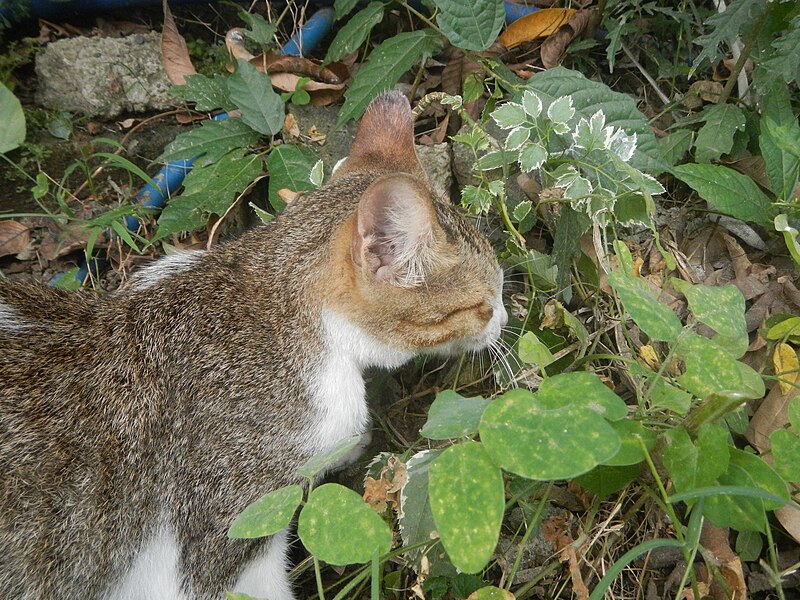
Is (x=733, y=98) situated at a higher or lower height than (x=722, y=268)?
higher

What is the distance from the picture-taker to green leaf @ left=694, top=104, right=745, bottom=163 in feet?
9.75

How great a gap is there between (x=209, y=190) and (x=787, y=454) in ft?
8.26

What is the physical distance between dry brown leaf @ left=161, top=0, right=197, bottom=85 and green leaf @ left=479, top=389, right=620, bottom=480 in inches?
117

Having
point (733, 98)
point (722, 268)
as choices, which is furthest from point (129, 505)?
point (733, 98)

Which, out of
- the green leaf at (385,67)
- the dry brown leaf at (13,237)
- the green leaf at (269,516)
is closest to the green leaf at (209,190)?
the green leaf at (385,67)

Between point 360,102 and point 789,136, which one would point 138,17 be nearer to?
point 360,102

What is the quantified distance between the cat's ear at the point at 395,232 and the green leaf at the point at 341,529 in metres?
0.79

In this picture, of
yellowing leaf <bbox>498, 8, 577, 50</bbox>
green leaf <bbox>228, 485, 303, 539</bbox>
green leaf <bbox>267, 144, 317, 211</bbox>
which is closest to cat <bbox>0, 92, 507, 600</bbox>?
green leaf <bbox>228, 485, 303, 539</bbox>

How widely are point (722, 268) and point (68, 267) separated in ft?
10.3

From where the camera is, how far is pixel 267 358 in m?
2.35

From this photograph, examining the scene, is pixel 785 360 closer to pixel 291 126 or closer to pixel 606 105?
pixel 606 105

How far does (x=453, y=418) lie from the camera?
1.70m

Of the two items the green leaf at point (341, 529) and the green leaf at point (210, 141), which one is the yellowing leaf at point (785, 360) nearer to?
the green leaf at point (341, 529)

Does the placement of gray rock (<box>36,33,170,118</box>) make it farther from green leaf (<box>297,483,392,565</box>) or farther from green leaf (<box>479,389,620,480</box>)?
green leaf (<box>479,389,620,480</box>)
